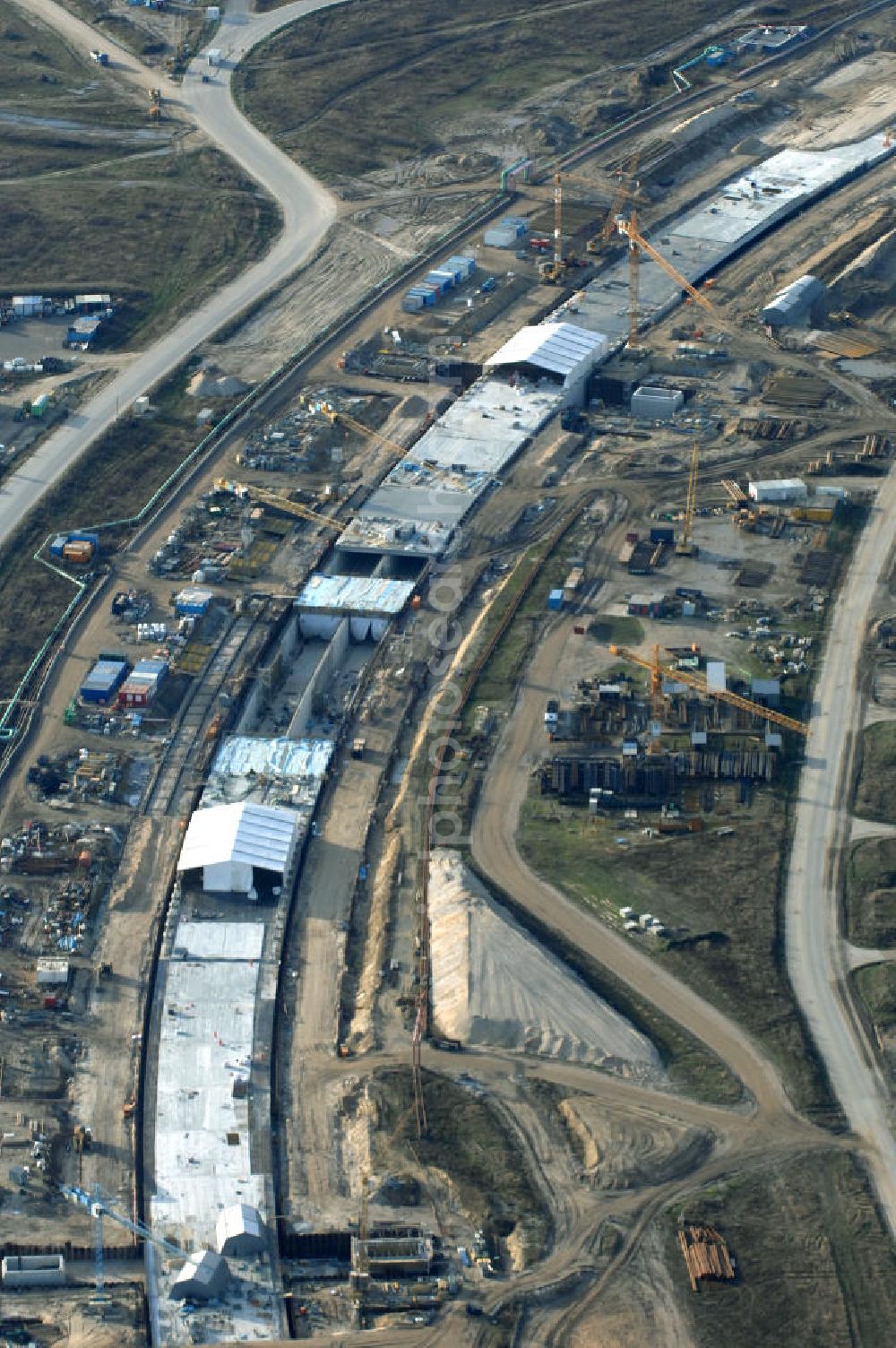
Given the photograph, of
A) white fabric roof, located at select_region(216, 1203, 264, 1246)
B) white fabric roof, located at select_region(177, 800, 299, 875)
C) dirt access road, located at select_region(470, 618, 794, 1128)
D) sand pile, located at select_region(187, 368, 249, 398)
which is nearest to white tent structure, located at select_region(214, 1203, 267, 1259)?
white fabric roof, located at select_region(216, 1203, 264, 1246)

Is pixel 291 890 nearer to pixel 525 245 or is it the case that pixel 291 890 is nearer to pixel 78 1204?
pixel 78 1204

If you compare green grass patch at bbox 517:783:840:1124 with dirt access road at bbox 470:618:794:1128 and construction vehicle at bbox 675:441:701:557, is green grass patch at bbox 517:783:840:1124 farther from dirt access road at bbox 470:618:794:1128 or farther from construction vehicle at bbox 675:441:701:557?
construction vehicle at bbox 675:441:701:557

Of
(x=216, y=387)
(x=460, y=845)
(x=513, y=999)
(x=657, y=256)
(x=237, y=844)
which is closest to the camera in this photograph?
(x=513, y=999)

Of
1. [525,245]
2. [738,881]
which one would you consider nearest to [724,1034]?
[738,881]

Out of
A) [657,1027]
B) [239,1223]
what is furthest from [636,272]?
[239,1223]

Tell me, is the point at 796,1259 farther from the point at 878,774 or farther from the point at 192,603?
the point at 192,603

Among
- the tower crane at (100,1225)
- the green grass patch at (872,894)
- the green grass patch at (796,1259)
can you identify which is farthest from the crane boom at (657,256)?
the tower crane at (100,1225)

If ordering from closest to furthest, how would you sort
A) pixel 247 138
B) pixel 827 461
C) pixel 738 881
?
pixel 738 881 < pixel 827 461 < pixel 247 138
